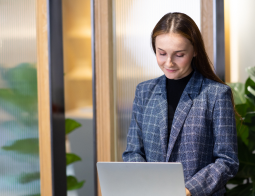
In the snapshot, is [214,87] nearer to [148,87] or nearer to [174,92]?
[174,92]

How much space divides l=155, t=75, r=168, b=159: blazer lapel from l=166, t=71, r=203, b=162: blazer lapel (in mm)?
27

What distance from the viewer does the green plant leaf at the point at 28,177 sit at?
2.10 metres

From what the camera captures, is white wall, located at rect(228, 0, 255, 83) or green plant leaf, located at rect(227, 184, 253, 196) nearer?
green plant leaf, located at rect(227, 184, 253, 196)

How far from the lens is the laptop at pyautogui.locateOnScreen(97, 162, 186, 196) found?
0.89 meters

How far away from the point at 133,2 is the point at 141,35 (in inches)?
9.0

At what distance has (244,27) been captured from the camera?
2059mm

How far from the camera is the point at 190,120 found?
3.88ft

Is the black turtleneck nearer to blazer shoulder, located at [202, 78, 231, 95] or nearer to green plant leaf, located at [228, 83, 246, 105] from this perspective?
blazer shoulder, located at [202, 78, 231, 95]

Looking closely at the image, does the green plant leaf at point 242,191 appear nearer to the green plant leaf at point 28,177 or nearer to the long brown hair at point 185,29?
the long brown hair at point 185,29

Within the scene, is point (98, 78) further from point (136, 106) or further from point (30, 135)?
point (136, 106)

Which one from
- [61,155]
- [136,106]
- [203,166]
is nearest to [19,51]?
[61,155]

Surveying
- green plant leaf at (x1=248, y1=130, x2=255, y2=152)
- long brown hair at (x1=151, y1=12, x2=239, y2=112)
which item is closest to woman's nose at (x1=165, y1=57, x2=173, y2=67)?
long brown hair at (x1=151, y1=12, x2=239, y2=112)

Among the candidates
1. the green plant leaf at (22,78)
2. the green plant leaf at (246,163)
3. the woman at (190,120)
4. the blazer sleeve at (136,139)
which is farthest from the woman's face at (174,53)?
the green plant leaf at (22,78)

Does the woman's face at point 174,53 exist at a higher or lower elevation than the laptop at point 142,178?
higher
